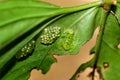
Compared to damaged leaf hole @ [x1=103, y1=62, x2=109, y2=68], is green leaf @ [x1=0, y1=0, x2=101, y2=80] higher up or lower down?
higher up

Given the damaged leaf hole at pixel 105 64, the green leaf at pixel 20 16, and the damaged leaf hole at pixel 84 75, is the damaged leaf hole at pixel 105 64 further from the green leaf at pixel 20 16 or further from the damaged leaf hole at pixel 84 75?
the green leaf at pixel 20 16

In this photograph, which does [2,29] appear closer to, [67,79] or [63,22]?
[63,22]

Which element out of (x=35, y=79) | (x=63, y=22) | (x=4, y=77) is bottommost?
(x=35, y=79)

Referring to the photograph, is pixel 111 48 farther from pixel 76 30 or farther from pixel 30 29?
pixel 30 29

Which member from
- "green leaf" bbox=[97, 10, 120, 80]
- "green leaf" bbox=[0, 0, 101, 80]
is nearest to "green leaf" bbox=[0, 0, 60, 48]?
"green leaf" bbox=[0, 0, 101, 80]

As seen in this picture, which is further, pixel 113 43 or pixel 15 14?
pixel 113 43

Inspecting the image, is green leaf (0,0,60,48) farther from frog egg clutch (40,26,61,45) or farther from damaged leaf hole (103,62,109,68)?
damaged leaf hole (103,62,109,68)

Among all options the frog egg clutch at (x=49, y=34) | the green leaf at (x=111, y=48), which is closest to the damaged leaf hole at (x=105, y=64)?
the green leaf at (x=111, y=48)

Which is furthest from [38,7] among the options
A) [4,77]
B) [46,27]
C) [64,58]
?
[64,58]
